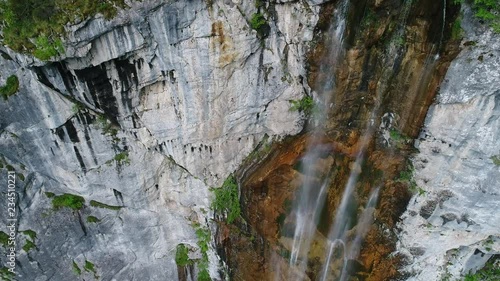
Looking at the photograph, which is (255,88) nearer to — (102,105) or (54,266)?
(102,105)


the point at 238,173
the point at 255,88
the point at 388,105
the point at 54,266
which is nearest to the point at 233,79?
the point at 255,88

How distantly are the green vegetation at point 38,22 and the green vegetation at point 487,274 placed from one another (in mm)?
9694

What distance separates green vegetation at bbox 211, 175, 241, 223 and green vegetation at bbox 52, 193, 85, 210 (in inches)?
130

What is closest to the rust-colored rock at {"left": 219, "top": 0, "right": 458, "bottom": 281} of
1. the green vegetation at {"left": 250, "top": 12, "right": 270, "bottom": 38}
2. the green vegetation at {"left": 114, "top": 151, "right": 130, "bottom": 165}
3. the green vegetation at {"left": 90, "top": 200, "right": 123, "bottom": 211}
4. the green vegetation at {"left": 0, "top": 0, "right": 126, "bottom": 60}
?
the green vegetation at {"left": 250, "top": 12, "right": 270, "bottom": 38}

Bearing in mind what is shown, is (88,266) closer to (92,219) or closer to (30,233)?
(92,219)

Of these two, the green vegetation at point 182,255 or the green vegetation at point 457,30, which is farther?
the green vegetation at point 182,255

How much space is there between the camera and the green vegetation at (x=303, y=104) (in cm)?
802

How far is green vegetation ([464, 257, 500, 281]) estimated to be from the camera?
9234 millimetres

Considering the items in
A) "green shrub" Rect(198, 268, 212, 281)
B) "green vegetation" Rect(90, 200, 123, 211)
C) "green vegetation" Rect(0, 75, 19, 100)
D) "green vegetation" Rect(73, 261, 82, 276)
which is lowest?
"green shrub" Rect(198, 268, 212, 281)

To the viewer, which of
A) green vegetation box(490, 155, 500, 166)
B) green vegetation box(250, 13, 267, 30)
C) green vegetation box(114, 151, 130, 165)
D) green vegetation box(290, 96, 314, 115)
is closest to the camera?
green vegetation box(250, 13, 267, 30)

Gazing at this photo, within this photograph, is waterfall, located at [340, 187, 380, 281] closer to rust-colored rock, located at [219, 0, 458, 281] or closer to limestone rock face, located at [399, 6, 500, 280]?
rust-colored rock, located at [219, 0, 458, 281]

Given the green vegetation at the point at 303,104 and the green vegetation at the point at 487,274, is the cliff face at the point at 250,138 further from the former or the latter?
the green vegetation at the point at 487,274

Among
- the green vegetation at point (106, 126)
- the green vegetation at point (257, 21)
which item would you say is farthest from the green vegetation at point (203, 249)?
the green vegetation at point (257, 21)

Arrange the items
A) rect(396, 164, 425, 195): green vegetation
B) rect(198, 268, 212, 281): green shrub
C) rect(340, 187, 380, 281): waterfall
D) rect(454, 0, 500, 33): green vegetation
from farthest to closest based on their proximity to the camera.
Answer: rect(198, 268, 212, 281): green shrub < rect(340, 187, 380, 281): waterfall < rect(396, 164, 425, 195): green vegetation < rect(454, 0, 500, 33): green vegetation
